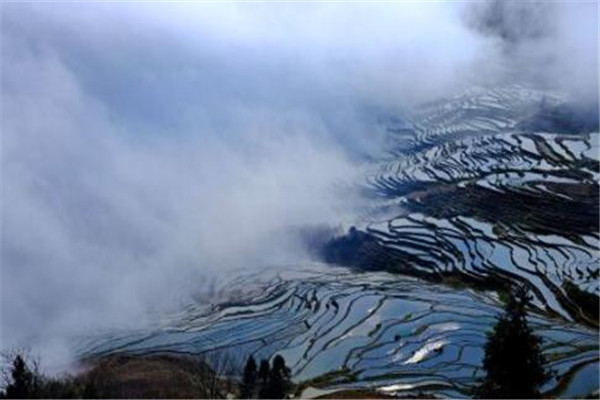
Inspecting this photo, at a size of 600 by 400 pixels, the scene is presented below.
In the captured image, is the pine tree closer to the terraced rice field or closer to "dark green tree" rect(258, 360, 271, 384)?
"dark green tree" rect(258, 360, 271, 384)

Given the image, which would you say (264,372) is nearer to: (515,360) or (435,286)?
(515,360)

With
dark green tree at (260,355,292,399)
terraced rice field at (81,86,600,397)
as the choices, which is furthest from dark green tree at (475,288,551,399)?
dark green tree at (260,355,292,399)

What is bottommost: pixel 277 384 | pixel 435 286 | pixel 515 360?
pixel 277 384

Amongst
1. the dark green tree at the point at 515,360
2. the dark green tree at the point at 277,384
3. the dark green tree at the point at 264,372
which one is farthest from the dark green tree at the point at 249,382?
the dark green tree at the point at 515,360

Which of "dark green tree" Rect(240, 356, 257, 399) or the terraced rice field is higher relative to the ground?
the terraced rice field

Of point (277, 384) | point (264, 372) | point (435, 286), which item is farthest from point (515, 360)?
point (435, 286)

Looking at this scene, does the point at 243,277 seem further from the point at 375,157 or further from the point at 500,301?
the point at 375,157

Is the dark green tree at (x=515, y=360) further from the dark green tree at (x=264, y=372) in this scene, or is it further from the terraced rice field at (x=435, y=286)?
the dark green tree at (x=264, y=372)

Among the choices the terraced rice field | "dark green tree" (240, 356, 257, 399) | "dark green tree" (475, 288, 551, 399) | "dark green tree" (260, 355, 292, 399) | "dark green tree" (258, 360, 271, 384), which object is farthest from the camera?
the terraced rice field
